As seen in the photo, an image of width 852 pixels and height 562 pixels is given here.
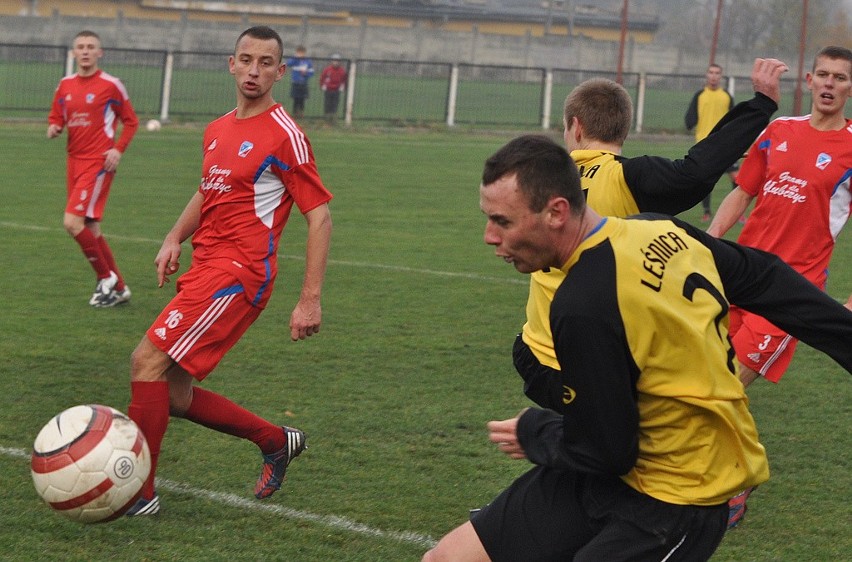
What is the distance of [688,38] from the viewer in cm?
7544

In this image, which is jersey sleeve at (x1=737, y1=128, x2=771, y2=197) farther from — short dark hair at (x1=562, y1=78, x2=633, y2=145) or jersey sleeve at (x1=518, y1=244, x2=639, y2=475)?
jersey sleeve at (x1=518, y1=244, x2=639, y2=475)

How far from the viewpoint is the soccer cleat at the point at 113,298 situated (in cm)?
979

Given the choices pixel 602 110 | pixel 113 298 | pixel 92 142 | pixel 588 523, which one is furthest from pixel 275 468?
pixel 92 142

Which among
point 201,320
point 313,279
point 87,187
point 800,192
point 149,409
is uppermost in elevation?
point 800,192

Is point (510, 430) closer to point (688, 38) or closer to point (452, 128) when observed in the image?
point (452, 128)

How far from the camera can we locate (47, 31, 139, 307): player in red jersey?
32.5 feet

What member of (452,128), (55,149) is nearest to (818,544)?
(55,149)

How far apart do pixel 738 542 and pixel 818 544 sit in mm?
331

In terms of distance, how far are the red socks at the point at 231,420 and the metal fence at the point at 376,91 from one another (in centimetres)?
2325

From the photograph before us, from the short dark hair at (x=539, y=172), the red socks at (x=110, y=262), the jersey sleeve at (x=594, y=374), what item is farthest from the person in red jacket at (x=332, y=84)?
the jersey sleeve at (x=594, y=374)

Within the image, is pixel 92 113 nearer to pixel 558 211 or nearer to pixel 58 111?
pixel 58 111

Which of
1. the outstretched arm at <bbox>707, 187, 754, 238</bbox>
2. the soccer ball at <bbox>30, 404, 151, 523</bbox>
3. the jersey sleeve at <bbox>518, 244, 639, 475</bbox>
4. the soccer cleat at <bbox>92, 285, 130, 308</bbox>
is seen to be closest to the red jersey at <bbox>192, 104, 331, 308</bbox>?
the soccer ball at <bbox>30, 404, 151, 523</bbox>

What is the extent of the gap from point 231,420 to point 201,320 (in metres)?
0.56

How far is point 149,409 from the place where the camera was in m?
5.08
